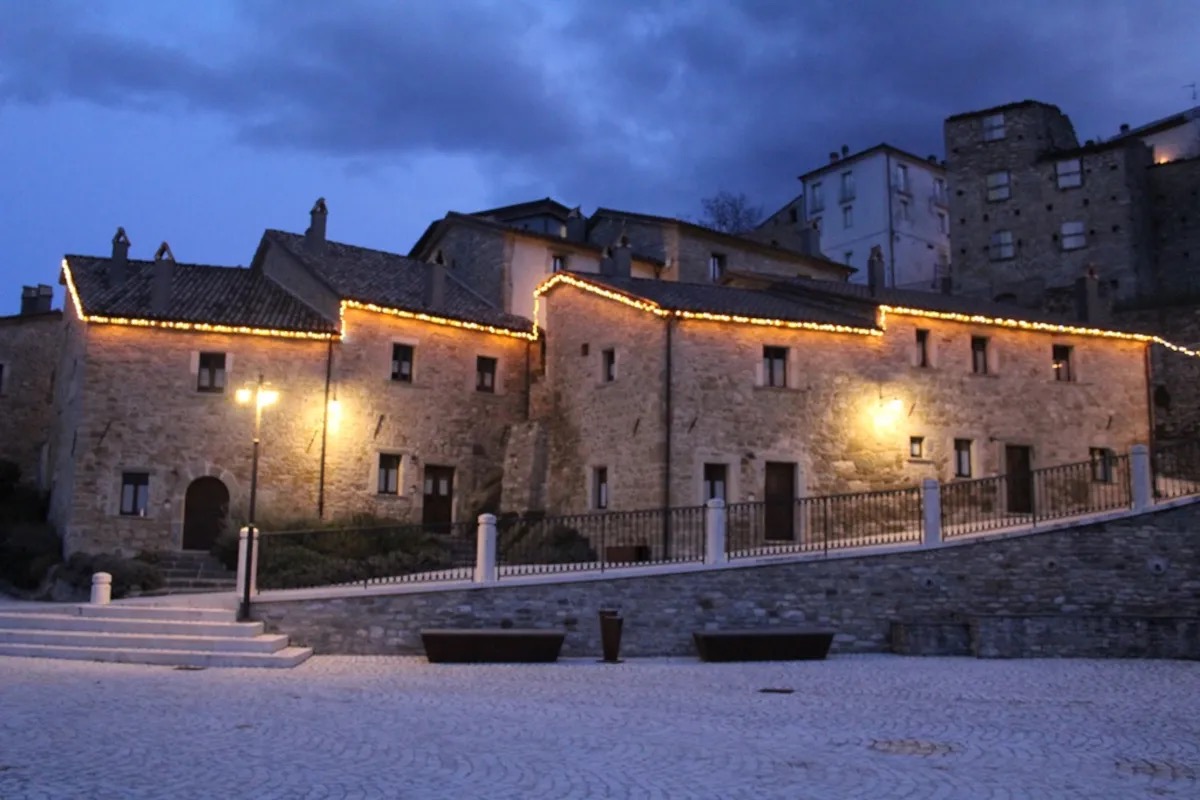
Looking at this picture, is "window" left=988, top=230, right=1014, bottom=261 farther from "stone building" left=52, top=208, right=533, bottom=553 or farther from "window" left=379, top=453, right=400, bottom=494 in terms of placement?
"window" left=379, top=453, right=400, bottom=494

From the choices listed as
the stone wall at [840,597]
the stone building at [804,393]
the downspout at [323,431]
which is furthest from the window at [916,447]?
the downspout at [323,431]

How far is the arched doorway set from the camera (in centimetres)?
2458

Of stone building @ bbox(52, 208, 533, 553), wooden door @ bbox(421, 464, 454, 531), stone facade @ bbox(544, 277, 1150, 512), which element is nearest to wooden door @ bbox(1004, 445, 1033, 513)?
stone facade @ bbox(544, 277, 1150, 512)

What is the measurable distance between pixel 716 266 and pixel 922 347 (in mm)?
10569

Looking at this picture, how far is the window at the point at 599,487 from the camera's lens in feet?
81.7

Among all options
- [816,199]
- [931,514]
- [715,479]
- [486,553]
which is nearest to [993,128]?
[816,199]

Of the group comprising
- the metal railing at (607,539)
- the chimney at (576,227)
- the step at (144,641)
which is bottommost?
the step at (144,641)

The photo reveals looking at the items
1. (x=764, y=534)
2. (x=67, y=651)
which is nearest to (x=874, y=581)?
(x=764, y=534)

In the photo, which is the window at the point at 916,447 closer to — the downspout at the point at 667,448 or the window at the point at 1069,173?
the downspout at the point at 667,448

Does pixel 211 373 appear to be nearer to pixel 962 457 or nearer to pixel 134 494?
pixel 134 494

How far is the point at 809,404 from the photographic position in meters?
24.9

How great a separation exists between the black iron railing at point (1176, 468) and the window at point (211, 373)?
70.8ft

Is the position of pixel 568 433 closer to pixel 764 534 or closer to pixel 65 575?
pixel 764 534

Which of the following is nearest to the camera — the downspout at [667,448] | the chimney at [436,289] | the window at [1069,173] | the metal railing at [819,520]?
the downspout at [667,448]
